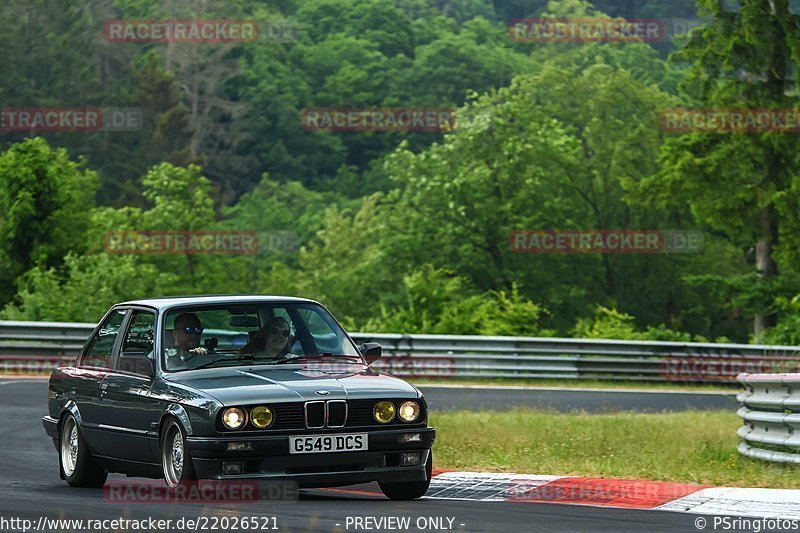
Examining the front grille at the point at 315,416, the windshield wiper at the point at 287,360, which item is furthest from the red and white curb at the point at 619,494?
the windshield wiper at the point at 287,360

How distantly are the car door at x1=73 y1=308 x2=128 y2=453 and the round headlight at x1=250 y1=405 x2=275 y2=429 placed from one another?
6.78 ft

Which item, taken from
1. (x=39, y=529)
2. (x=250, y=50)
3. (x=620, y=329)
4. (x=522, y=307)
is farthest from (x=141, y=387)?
(x=250, y=50)

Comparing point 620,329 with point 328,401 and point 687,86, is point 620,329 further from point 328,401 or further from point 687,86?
point 328,401

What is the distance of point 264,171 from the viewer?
108938 millimetres

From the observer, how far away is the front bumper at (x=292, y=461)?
9719 mm

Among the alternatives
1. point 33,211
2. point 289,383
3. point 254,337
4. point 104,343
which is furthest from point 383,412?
point 33,211

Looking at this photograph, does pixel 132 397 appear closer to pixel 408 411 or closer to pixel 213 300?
pixel 213 300

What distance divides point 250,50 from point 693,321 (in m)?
53.6

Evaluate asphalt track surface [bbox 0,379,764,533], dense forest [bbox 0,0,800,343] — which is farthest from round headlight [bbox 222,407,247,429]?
dense forest [bbox 0,0,800,343]

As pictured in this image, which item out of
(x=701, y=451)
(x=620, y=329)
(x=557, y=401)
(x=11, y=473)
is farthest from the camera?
(x=620, y=329)

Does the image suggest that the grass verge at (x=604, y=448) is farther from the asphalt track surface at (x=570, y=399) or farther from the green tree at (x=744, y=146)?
the green tree at (x=744, y=146)

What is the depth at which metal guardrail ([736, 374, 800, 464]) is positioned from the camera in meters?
12.2

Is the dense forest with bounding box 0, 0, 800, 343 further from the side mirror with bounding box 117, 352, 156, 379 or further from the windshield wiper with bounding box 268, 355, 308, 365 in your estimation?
the side mirror with bounding box 117, 352, 156, 379

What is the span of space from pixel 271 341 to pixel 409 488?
4.78 feet
